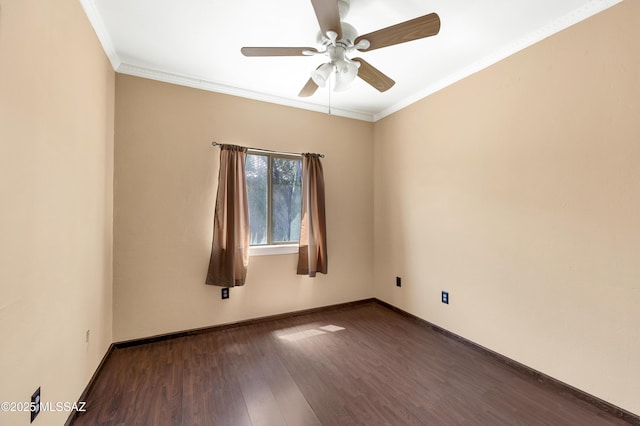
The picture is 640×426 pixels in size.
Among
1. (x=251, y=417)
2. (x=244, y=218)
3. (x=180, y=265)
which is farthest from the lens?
(x=244, y=218)

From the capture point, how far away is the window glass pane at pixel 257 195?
3119 millimetres

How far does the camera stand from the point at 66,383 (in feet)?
5.06

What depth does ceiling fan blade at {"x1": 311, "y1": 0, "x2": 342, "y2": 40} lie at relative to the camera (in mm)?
1351

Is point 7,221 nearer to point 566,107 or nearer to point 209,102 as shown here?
point 209,102

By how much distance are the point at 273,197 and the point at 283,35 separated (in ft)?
5.59

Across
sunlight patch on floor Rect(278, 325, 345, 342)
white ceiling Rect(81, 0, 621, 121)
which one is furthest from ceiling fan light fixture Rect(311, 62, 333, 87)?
sunlight patch on floor Rect(278, 325, 345, 342)

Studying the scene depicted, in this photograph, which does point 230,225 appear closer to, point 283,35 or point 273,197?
point 273,197

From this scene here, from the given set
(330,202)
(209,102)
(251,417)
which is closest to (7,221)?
(251,417)

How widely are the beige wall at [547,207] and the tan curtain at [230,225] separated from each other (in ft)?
6.78

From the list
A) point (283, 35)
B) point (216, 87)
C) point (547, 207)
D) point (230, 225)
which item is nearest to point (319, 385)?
point (230, 225)

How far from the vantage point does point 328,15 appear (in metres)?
1.44

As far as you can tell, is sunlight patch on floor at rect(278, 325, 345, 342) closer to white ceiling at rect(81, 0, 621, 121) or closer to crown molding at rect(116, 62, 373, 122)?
crown molding at rect(116, 62, 373, 122)

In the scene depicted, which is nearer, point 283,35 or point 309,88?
point 283,35

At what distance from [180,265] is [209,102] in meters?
1.76
